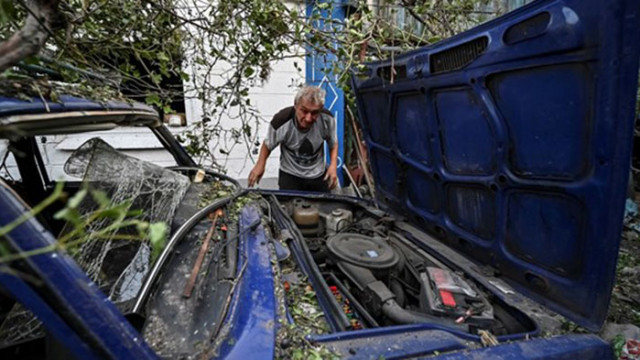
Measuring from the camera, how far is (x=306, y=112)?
3379 millimetres

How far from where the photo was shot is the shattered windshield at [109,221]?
1.27m

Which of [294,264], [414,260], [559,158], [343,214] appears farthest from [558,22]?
[343,214]

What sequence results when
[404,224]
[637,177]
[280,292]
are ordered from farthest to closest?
[637,177] < [404,224] < [280,292]

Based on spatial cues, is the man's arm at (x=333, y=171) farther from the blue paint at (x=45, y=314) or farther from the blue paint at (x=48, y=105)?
the blue paint at (x=45, y=314)

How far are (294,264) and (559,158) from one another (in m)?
1.42

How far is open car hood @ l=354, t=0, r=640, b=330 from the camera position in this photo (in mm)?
1204

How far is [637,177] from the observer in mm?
4895

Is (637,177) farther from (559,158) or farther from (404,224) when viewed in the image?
(559,158)

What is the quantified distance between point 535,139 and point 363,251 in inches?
44.8

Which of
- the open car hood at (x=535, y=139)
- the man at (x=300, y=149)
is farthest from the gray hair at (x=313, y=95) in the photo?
the open car hood at (x=535, y=139)

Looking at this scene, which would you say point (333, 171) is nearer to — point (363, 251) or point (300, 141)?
point (300, 141)

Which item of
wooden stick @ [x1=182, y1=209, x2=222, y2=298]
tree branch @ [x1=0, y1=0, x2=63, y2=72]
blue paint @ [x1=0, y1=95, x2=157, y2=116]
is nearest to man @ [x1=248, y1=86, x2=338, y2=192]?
wooden stick @ [x1=182, y1=209, x2=222, y2=298]

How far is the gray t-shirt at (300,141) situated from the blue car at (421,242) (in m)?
1.43

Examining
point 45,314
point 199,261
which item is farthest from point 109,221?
point 45,314
